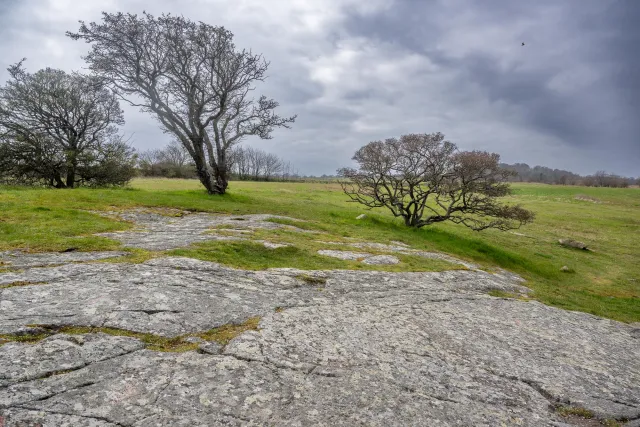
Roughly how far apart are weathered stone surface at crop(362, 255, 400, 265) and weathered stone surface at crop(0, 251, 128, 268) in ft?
25.3

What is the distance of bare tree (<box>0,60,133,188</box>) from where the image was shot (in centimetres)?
2998

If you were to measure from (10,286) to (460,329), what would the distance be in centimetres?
866

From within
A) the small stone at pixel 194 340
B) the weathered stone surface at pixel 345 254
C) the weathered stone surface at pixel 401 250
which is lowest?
the weathered stone surface at pixel 401 250

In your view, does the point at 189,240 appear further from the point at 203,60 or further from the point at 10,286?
the point at 203,60

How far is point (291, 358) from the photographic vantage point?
5.48 meters

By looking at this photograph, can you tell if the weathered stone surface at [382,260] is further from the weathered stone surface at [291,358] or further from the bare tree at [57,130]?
the bare tree at [57,130]

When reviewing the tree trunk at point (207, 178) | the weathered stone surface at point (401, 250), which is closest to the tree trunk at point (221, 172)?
the tree trunk at point (207, 178)

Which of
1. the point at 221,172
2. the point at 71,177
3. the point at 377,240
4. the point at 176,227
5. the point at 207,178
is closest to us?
the point at 176,227

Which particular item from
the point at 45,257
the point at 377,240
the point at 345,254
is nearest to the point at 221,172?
the point at 377,240

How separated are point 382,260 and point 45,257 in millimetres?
10063

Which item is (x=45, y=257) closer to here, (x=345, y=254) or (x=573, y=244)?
(x=345, y=254)

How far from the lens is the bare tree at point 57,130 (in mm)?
29984

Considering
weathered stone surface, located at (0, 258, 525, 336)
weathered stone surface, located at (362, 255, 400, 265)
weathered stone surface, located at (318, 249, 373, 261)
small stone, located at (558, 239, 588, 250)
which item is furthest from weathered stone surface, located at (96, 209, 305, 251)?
small stone, located at (558, 239, 588, 250)

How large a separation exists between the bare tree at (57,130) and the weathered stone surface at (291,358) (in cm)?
2607
